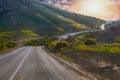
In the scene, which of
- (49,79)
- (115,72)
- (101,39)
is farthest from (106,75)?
(101,39)

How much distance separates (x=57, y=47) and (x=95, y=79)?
5882 cm

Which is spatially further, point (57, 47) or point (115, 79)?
point (57, 47)

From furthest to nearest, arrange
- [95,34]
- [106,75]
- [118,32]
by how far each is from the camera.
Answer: [95,34] < [118,32] < [106,75]

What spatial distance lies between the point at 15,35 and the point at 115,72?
17246 centimetres

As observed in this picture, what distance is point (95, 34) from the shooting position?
359 ft

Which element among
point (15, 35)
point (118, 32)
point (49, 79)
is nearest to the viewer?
point (49, 79)

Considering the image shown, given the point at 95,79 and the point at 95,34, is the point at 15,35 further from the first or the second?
the point at 95,79

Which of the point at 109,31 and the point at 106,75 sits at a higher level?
the point at 109,31

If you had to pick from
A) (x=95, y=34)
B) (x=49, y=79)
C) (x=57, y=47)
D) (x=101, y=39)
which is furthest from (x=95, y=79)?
(x=95, y=34)

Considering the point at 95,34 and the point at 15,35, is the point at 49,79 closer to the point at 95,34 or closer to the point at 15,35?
the point at 95,34

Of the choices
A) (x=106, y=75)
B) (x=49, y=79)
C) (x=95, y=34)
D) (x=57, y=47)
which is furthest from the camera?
(x=95, y=34)

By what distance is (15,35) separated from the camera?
192m

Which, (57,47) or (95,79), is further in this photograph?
(57,47)

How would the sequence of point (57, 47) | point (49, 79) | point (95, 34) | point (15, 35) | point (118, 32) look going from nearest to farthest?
point (49, 79), point (57, 47), point (118, 32), point (95, 34), point (15, 35)
